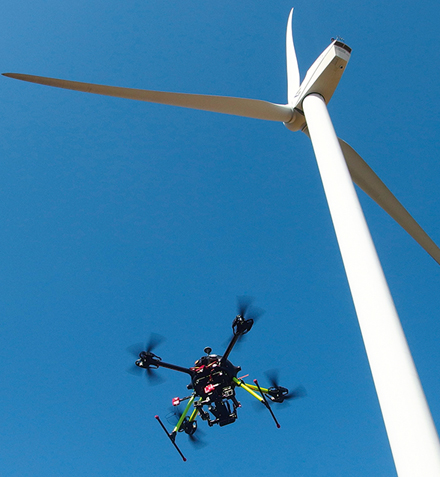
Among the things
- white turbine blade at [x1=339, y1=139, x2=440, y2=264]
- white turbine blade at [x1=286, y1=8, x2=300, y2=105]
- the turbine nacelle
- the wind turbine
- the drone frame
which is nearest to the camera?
the wind turbine

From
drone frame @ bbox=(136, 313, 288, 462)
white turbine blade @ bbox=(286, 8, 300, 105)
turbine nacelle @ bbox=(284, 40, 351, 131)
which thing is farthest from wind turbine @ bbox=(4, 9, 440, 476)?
drone frame @ bbox=(136, 313, 288, 462)

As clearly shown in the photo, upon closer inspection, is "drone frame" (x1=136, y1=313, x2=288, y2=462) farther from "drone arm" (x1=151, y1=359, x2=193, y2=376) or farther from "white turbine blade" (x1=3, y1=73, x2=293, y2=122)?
"white turbine blade" (x1=3, y1=73, x2=293, y2=122)

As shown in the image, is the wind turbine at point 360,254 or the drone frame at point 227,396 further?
the drone frame at point 227,396

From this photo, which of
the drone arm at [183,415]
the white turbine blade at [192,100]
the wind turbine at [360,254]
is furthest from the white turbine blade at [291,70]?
the drone arm at [183,415]

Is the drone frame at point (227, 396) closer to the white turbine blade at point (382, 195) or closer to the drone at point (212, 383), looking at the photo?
the drone at point (212, 383)

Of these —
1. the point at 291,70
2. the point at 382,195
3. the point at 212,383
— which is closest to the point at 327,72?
the point at 291,70

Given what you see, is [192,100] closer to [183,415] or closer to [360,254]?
[360,254]

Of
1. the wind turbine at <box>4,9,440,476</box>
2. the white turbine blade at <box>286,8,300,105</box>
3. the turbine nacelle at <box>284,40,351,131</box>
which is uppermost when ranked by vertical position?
the white turbine blade at <box>286,8,300,105</box>
